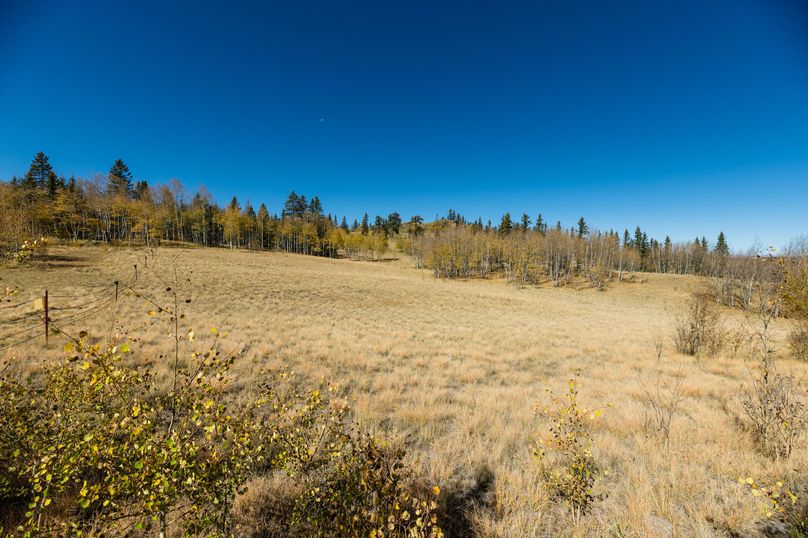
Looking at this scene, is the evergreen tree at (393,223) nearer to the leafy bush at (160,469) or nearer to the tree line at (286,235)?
the tree line at (286,235)

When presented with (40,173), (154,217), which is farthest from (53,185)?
(154,217)

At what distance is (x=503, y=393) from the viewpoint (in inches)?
295

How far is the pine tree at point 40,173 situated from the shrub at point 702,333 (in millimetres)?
87697

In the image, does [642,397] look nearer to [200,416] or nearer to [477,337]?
[477,337]

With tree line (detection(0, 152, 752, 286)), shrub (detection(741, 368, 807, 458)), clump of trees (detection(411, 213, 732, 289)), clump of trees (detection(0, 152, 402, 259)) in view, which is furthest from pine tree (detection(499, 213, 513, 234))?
shrub (detection(741, 368, 807, 458))

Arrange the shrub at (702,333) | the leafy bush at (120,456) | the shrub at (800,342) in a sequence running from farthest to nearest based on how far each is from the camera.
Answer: the shrub at (702,333)
the shrub at (800,342)
the leafy bush at (120,456)

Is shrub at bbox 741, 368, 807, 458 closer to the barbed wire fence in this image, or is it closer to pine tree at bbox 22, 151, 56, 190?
the barbed wire fence

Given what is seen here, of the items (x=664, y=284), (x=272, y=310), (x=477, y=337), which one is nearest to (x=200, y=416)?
(x=477, y=337)

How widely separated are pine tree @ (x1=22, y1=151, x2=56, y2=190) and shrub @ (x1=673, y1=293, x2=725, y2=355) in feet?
288

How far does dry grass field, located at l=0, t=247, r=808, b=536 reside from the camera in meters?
3.58

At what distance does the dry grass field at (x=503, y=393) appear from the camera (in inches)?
141

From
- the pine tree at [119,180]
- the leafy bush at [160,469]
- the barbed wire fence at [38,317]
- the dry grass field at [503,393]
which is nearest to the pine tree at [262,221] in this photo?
the pine tree at [119,180]

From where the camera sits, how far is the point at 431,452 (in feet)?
15.9

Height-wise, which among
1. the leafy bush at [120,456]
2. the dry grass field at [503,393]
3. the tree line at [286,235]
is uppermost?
the tree line at [286,235]
